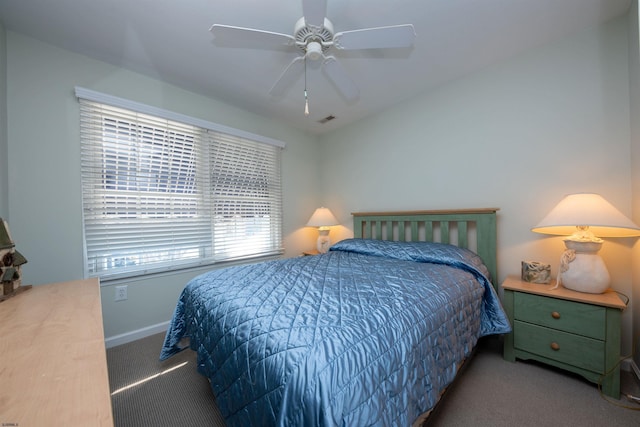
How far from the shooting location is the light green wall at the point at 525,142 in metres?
1.61

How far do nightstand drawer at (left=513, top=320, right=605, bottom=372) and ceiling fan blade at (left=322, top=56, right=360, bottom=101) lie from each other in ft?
7.00

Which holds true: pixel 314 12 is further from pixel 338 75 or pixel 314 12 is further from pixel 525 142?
pixel 525 142

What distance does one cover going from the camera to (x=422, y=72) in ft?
7.07

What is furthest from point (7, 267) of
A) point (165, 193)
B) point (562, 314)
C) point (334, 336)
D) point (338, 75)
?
point (562, 314)

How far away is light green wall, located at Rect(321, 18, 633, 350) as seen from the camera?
1607 mm

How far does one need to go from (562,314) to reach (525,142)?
1.31 meters

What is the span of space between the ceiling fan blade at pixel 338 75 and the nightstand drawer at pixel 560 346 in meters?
2.13

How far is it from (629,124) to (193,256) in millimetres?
3648

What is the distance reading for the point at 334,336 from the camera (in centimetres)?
82

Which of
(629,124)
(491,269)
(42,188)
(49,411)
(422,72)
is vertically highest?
(422,72)

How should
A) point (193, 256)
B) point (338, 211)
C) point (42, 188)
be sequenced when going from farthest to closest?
point (338, 211)
point (193, 256)
point (42, 188)

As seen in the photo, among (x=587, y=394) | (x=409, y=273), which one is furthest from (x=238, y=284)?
(x=587, y=394)

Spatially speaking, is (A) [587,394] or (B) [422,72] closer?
(A) [587,394]

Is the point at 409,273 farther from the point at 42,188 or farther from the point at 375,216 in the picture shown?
the point at 42,188
